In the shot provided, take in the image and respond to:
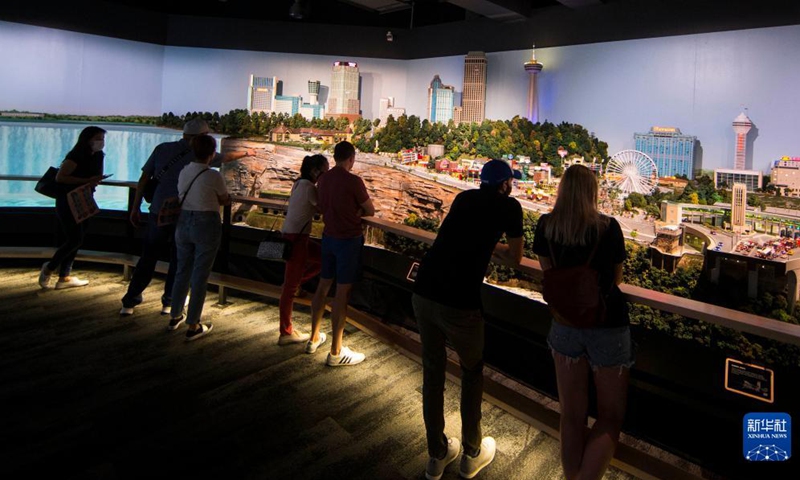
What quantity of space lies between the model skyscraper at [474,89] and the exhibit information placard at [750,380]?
5204 mm

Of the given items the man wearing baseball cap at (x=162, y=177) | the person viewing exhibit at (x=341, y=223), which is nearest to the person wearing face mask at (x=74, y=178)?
the man wearing baseball cap at (x=162, y=177)

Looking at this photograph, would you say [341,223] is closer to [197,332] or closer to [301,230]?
[301,230]

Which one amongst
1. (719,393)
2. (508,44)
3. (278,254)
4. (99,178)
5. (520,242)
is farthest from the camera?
(508,44)

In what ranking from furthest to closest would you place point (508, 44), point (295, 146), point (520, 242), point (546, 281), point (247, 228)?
point (295, 146), point (508, 44), point (247, 228), point (520, 242), point (546, 281)

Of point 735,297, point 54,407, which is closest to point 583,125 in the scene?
point 735,297

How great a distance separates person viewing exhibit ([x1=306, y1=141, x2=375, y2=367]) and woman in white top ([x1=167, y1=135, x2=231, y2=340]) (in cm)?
78

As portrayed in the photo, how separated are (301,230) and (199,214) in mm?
682

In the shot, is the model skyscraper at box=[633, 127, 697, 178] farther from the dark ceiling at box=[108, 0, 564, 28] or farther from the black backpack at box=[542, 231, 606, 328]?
the black backpack at box=[542, 231, 606, 328]

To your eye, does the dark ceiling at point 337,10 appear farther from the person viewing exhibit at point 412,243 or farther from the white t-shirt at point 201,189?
the white t-shirt at point 201,189

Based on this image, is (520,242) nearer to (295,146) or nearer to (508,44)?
(508,44)

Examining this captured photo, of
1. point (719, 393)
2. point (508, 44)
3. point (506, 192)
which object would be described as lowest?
point (719, 393)

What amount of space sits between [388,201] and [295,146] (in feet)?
6.23

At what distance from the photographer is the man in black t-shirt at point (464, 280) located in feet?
6.29

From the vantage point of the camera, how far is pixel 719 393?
2205mm
